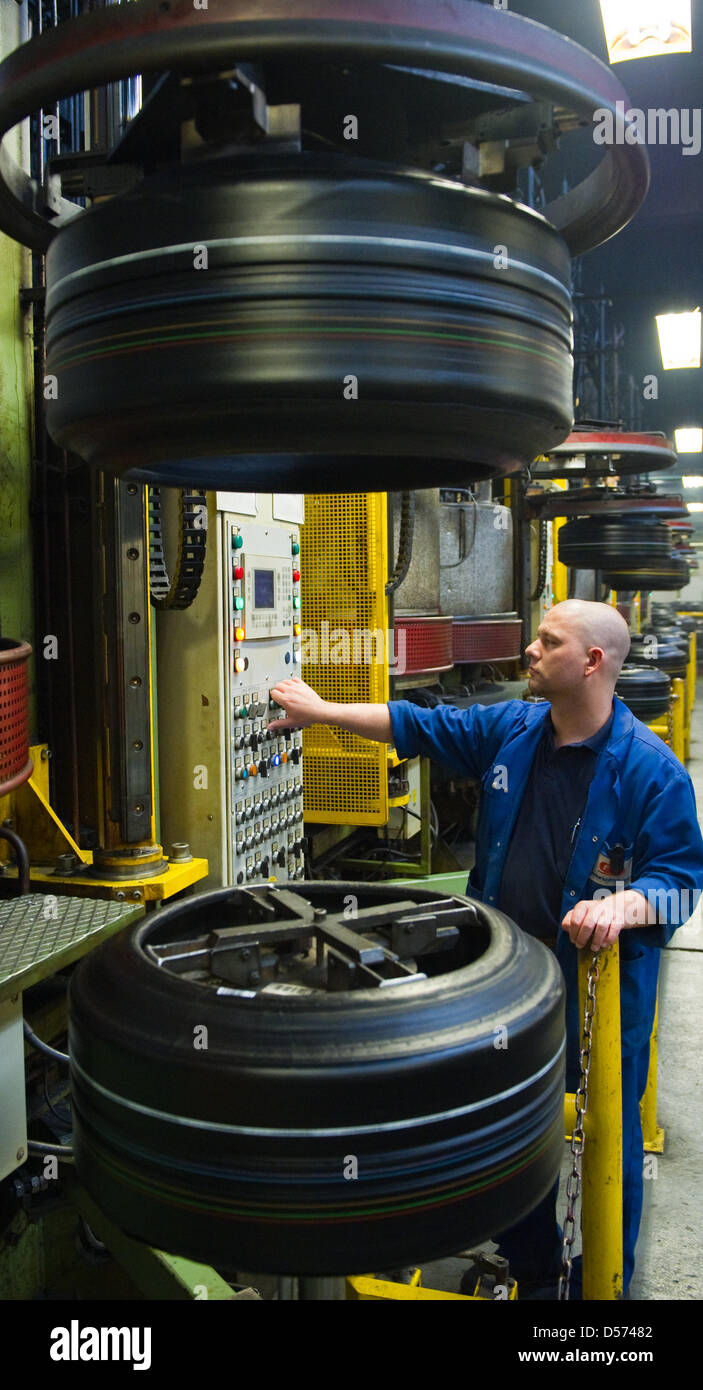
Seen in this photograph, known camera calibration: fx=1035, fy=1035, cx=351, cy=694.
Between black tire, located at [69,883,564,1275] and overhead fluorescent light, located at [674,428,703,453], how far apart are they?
15130 millimetres

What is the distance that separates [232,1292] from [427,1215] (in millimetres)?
851

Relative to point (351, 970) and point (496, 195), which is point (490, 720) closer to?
point (351, 970)

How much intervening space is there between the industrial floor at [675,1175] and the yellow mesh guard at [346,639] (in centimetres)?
152

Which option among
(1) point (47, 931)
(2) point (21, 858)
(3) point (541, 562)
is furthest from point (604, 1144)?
(3) point (541, 562)

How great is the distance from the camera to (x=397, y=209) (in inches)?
36.5

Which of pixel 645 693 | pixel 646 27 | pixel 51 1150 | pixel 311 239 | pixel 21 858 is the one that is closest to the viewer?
pixel 311 239

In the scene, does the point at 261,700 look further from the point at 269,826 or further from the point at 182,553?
the point at 182,553

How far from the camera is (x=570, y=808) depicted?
2.30 meters

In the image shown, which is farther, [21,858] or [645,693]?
[645,693]

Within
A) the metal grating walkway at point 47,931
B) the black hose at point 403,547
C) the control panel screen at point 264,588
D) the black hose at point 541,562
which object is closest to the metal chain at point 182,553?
the control panel screen at point 264,588

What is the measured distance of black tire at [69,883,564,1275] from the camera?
39.1 inches

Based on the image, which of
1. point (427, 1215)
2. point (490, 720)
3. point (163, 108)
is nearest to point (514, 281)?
point (163, 108)

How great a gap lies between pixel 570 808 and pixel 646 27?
18.2 ft

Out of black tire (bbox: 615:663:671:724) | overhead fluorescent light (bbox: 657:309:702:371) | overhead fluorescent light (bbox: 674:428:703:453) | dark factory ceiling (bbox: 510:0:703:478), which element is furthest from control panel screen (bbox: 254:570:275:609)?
overhead fluorescent light (bbox: 674:428:703:453)
